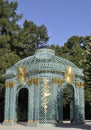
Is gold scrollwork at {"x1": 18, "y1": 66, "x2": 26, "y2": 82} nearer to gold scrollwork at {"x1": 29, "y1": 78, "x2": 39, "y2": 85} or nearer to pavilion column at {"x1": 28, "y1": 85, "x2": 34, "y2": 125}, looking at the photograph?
gold scrollwork at {"x1": 29, "y1": 78, "x2": 39, "y2": 85}

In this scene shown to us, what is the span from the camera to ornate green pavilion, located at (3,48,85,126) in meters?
23.4

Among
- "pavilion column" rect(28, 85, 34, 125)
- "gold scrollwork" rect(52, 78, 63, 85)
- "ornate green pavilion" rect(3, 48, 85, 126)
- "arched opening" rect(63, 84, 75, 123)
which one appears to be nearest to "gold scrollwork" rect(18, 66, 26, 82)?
"ornate green pavilion" rect(3, 48, 85, 126)

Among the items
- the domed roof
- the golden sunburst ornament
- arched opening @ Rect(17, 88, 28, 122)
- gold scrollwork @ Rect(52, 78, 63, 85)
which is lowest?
arched opening @ Rect(17, 88, 28, 122)

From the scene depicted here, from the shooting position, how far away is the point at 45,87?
2362 centimetres

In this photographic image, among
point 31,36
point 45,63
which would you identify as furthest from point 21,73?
point 31,36

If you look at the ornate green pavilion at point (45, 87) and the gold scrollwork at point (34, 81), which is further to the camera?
the gold scrollwork at point (34, 81)

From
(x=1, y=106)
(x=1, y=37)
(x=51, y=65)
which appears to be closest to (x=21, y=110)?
(x=1, y=106)

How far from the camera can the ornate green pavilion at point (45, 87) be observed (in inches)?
923

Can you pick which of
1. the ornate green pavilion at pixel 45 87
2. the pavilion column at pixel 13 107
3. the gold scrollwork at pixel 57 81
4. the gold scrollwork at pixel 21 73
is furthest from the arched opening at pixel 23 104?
the gold scrollwork at pixel 57 81

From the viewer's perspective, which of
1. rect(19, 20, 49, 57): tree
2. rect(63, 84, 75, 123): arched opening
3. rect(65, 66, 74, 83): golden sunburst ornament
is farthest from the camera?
rect(19, 20, 49, 57): tree

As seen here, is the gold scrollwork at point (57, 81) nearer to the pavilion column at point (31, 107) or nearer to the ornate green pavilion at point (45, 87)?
the ornate green pavilion at point (45, 87)

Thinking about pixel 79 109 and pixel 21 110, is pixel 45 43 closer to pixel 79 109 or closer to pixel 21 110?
pixel 21 110

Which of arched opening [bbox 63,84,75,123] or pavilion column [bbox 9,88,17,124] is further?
arched opening [bbox 63,84,75,123]

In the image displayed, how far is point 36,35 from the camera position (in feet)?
166
